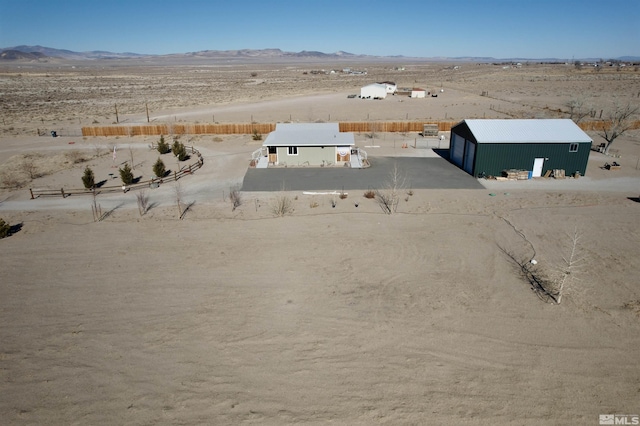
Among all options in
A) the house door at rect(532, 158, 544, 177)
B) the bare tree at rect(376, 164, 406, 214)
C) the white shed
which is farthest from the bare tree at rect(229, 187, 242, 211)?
the white shed

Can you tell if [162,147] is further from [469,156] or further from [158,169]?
[469,156]

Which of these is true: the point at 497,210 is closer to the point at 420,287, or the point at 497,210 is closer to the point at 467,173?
the point at 467,173

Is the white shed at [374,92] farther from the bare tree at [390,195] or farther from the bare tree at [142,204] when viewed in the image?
the bare tree at [142,204]

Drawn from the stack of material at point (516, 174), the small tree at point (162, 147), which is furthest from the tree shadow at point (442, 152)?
the small tree at point (162, 147)

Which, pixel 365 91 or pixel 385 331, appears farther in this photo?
pixel 365 91

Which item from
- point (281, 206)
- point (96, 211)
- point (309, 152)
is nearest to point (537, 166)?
point (309, 152)

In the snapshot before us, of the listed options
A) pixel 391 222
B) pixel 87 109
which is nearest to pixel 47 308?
pixel 391 222
